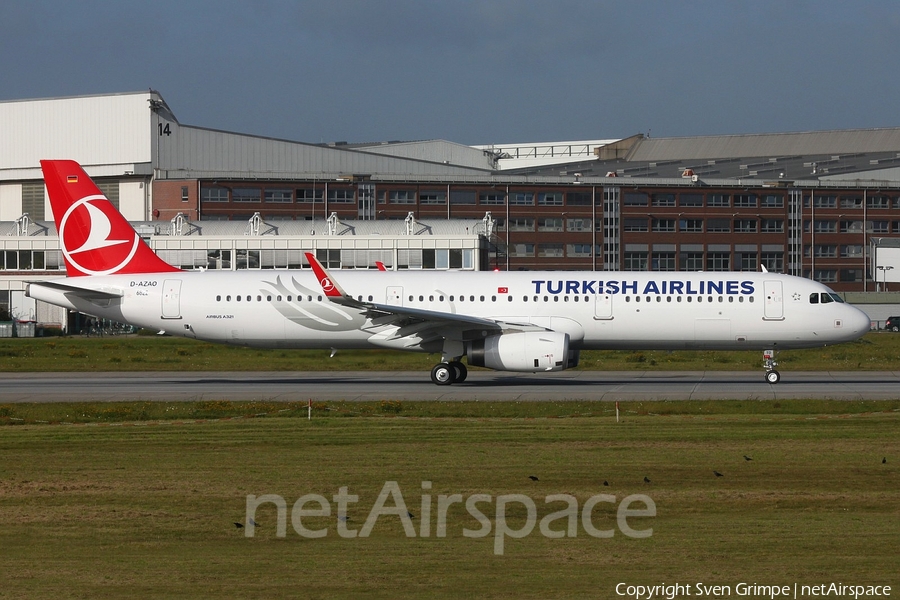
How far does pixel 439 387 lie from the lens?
107 feet

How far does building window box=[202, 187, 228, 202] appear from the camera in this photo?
100569 mm

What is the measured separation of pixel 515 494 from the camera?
14.8 metres

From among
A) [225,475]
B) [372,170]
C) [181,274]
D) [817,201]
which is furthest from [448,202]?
[225,475]

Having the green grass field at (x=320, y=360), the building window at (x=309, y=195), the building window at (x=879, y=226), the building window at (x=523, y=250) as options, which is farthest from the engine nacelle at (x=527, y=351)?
the building window at (x=879, y=226)

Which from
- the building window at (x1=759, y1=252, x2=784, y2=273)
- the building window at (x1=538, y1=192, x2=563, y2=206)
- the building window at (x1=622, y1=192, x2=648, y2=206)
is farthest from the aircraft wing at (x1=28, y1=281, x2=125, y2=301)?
the building window at (x1=759, y1=252, x2=784, y2=273)

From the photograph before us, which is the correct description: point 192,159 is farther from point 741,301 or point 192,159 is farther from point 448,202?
point 741,301

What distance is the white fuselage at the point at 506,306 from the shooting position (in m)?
33.2

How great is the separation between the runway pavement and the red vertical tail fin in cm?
381

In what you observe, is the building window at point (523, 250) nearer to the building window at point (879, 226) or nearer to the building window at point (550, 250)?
the building window at point (550, 250)

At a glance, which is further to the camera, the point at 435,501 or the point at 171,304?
the point at 171,304

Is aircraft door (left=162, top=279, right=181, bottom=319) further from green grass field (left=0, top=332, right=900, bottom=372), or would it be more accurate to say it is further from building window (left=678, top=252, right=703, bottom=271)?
building window (left=678, top=252, right=703, bottom=271)

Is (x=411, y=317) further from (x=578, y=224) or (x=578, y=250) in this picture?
(x=578, y=224)

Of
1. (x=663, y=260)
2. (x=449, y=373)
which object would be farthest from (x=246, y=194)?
(x=449, y=373)

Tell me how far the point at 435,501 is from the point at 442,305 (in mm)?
19754
